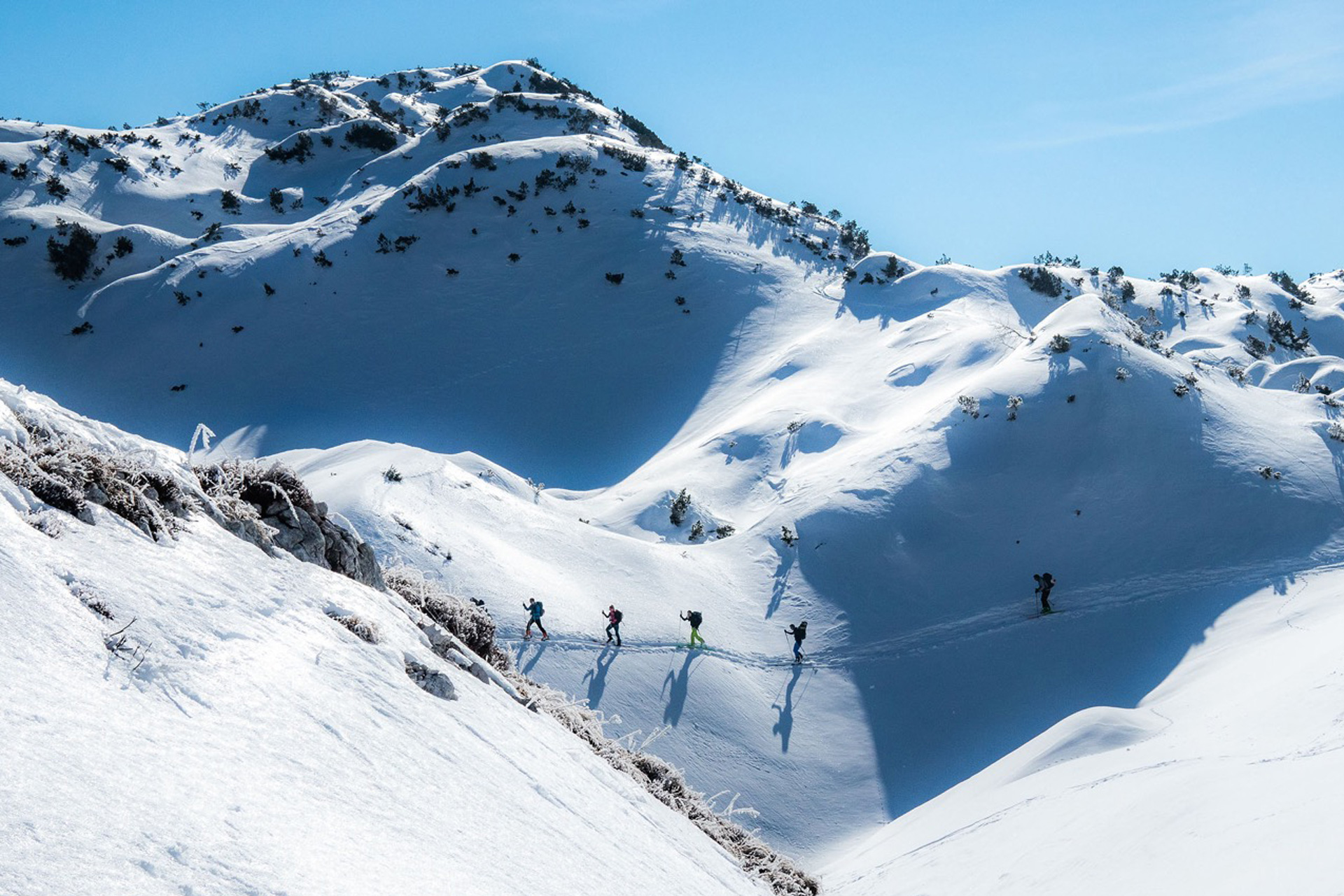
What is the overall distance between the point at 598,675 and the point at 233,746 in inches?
564

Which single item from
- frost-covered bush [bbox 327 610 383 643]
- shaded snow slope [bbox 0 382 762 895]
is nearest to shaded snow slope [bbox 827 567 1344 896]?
shaded snow slope [bbox 0 382 762 895]

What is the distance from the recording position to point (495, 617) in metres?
18.2

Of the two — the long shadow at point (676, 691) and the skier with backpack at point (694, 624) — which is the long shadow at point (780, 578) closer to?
the skier with backpack at point (694, 624)

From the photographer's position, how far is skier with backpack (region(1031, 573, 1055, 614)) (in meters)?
20.6

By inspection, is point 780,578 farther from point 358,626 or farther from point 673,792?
point 358,626

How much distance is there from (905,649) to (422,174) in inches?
1726

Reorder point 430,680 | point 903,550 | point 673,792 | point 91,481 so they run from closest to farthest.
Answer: point 91,481
point 430,680
point 673,792
point 903,550

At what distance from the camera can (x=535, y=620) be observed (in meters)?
17.8

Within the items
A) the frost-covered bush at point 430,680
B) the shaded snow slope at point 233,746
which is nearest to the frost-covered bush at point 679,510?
the shaded snow slope at point 233,746

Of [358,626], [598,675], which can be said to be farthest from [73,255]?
[358,626]

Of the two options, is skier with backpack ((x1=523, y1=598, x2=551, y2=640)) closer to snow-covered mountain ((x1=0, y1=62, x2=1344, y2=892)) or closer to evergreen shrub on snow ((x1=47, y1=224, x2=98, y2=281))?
snow-covered mountain ((x1=0, y1=62, x2=1344, y2=892))

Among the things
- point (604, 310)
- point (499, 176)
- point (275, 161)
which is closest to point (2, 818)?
point (604, 310)

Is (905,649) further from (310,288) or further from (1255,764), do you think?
(310,288)

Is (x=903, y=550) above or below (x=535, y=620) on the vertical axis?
above
